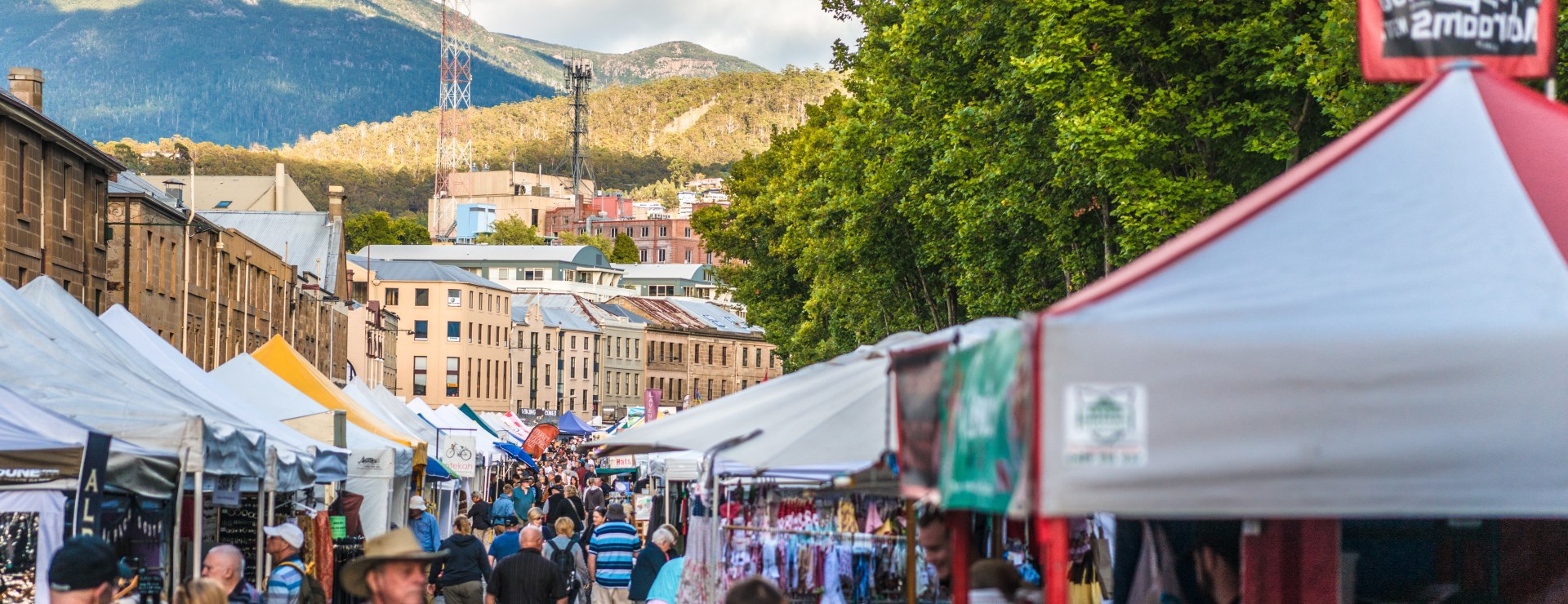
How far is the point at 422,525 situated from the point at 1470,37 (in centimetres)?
1852

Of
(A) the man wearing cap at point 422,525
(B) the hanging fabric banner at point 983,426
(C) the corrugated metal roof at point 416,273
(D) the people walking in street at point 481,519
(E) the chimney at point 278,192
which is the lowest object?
(D) the people walking in street at point 481,519

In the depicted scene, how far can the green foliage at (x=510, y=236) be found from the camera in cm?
18688

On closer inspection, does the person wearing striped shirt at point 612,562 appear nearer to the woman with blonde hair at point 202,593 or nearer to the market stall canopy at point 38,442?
the market stall canopy at point 38,442

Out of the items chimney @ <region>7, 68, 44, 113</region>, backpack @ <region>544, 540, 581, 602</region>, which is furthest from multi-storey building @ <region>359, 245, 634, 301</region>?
backpack @ <region>544, 540, 581, 602</region>

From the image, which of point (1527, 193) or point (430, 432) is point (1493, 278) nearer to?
point (1527, 193)

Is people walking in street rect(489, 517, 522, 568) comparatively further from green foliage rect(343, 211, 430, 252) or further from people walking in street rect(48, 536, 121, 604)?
green foliage rect(343, 211, 430, 252)

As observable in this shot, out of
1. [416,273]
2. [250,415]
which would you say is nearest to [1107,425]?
[250,415]

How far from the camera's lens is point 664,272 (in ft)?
579

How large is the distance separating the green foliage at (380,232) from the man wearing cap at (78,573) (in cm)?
13958

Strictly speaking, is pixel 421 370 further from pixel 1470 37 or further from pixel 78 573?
pixel 1470 37

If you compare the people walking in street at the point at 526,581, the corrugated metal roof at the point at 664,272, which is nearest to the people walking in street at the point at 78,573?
the people walking in street at the point at 526,581

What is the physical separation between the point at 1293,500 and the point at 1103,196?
80.5 feet

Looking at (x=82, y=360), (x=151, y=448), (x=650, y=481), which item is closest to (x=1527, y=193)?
(x=151, y=448)

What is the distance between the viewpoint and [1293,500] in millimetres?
4883
